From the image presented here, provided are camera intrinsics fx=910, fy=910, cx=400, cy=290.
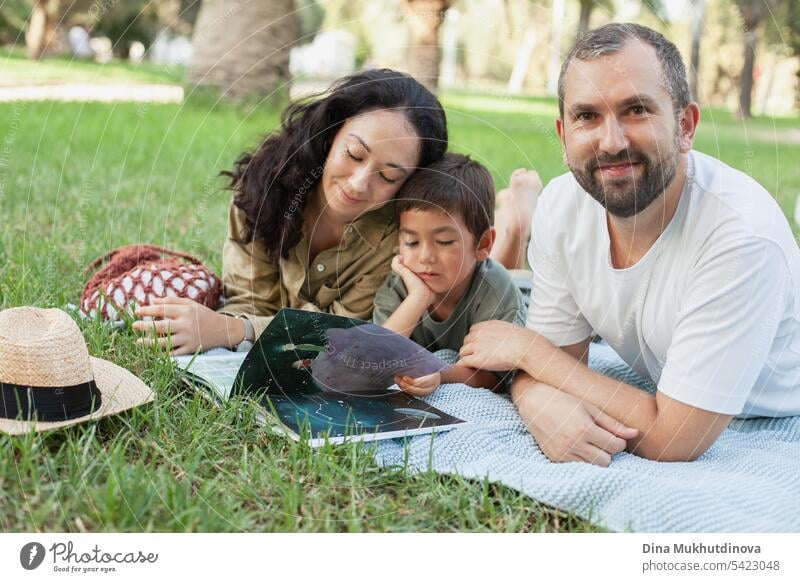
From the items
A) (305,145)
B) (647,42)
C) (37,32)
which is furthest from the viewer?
(37,32)

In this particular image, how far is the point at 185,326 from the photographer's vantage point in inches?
96.6

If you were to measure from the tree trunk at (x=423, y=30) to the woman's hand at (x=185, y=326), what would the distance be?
0.93 metres

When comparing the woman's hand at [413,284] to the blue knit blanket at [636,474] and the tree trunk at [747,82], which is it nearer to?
the blue knit blanket at [636,474]

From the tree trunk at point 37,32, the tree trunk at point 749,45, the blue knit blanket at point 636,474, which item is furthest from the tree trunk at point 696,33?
the tree trunk at point 37,32

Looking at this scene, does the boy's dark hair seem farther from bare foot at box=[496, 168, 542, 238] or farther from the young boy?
bare foot at box=[496, 168, 542, 238]

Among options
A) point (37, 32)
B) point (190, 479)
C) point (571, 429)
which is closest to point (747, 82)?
point (571, 429)

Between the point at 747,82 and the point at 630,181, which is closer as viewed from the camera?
the point at 630,181

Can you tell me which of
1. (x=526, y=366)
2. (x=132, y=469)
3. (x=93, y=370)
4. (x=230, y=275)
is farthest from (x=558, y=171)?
(x=132, y=469)

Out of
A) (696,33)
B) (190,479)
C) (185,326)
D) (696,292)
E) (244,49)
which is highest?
(696,33)

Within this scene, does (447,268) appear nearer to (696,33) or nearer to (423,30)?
(423,30)

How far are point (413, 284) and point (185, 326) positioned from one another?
625mm

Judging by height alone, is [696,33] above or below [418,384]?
above

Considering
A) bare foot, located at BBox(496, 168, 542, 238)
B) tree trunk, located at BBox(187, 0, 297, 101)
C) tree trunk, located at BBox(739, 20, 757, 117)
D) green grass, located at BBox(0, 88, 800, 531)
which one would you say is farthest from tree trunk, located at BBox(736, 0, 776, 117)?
green grass, located at BBox(0, 88, 800, 531)
